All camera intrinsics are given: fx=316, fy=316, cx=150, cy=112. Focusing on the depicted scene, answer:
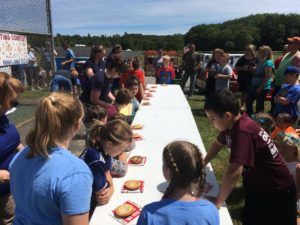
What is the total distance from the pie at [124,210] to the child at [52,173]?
1.68ft

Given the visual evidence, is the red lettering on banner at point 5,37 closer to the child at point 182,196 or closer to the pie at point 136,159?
the pie at point 136,159

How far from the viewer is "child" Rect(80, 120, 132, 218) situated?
6.65ft

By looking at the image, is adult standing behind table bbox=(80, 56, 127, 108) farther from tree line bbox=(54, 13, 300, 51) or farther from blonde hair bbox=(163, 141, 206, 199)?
tree line bbox=(54, 13, 300, 51)

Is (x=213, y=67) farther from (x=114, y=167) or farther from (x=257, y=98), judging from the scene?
(x=114, y=167)

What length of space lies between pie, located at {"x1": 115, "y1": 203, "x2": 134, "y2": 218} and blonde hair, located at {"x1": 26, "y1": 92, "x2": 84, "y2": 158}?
67 centimetres

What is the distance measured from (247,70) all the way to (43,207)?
20.9ft

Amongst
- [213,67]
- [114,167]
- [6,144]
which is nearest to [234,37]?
[213,67]

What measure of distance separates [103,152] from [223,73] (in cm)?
544

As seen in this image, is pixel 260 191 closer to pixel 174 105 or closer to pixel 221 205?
pixel 221 205

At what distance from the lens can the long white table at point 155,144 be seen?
1.99 metres

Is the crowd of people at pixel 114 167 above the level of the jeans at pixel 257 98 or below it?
above

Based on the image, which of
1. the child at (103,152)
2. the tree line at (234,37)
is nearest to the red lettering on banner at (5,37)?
the child at (103,152)

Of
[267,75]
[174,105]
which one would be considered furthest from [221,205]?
[267,75]

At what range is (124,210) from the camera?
1.89 m
